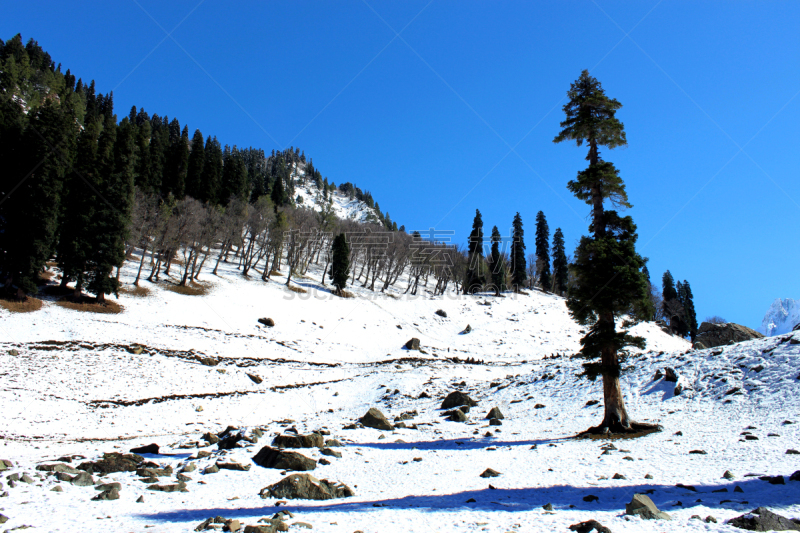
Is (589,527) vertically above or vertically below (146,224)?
below

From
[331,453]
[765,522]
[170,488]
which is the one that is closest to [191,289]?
[331,453]

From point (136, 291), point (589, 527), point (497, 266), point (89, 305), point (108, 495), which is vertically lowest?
point (108, 495)

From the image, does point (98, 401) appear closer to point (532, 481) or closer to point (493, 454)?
point (493, 454)

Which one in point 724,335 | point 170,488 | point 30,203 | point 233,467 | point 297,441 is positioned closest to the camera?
point 170,488

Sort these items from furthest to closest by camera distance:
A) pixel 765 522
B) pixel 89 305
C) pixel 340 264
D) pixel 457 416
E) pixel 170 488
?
pixel 340 264, pixel 89 305, pixel 457 416, pixel 170 488, pixel 765 522

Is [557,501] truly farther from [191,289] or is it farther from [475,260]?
[475,260]

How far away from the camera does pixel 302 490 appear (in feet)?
29.2

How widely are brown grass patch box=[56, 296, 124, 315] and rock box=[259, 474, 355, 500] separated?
35588 mm

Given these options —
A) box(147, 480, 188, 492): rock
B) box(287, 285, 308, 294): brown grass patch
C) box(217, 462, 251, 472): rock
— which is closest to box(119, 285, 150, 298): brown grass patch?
box(287, 285, 308, 294): brown grass patch

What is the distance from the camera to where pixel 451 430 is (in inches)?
688

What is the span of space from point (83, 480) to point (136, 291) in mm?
40994

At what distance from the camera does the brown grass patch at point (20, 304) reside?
101 ft

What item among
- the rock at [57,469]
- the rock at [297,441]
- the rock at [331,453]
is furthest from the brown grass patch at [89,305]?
the rock at [331,453]

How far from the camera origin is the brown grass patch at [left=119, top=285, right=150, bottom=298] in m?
42.6
